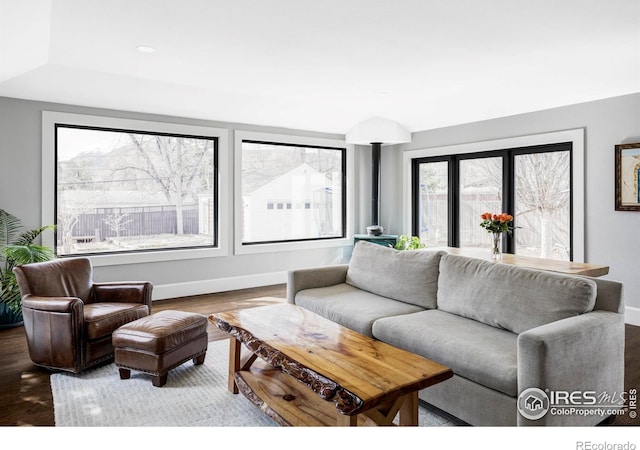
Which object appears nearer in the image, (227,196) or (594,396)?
(594,396)

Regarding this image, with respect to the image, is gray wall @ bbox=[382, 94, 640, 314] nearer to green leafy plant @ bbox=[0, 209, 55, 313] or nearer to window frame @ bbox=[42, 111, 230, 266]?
window frame @ bbox=[42, 111, 230, 266]

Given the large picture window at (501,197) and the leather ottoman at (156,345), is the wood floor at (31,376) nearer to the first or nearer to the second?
the leather ottoman at (156,345)

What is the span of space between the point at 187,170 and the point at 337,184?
2.38 metres

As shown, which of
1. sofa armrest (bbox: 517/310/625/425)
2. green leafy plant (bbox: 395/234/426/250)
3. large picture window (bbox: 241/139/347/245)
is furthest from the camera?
green leafy plant (bbox: 395/234/426/250)

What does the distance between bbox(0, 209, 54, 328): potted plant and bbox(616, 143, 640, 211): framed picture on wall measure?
17.6 ft

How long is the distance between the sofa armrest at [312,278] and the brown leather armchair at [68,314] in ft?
3.73

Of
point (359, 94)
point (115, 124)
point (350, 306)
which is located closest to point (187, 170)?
point (115, 124)

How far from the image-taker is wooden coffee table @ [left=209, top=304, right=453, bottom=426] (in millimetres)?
1776

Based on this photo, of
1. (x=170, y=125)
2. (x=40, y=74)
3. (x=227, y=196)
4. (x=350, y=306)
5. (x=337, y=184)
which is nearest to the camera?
(x=350, y=306)

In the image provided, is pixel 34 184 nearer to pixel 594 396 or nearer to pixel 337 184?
pixel 337 184

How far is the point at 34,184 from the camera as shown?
14.3 ft

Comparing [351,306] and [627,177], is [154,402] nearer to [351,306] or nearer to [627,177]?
[351,306]

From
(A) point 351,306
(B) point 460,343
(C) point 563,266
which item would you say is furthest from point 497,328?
(C) point 563,266

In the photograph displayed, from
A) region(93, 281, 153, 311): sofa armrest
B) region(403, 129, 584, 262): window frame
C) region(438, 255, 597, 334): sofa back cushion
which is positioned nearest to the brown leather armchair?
region(93, 281, 153, 311): sofa armrest
